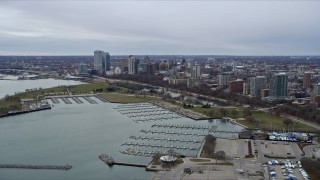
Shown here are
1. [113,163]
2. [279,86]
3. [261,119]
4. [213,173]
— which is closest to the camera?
[213,173]

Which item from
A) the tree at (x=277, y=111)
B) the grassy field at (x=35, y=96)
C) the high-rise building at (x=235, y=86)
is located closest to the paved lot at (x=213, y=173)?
the tree at (x=277, y=111)

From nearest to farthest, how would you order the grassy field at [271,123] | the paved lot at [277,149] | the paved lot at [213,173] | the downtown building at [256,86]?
1. the paved lot at [213,173]
2. the paved lot at [277,149]
3. the grassy field at [271,123]
4. the downtown building at [256,86]

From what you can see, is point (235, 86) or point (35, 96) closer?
point (35, 96)

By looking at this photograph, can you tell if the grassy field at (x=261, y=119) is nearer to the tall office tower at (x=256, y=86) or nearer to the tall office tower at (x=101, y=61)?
the tall office tower at (x=256, y=86)

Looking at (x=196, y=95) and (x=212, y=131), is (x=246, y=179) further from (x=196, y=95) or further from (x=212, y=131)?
(x=196, y=95)

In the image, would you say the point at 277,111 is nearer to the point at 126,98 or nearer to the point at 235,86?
the point at 235,86

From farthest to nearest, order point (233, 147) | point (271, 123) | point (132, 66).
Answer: point (132, 66) → point (271, 123) → point (233, 147)

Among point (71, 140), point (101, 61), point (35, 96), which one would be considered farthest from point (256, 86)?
point (101, 61)

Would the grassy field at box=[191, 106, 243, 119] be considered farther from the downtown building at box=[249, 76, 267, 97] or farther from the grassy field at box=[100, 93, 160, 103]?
the downtown building at box=[249, 76, 267, 97]

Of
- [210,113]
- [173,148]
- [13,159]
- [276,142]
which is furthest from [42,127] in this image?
[276,142]

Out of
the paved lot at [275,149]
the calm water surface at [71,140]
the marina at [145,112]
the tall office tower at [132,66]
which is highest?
the tall office tower at [132,66]

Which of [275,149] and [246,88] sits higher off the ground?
[246,88]
